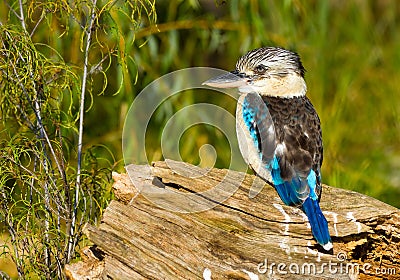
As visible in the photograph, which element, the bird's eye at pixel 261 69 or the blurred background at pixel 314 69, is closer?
the bird's eye at pixel 261 69

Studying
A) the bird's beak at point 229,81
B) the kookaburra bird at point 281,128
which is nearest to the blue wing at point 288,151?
the kookaburra bird at point 281,128

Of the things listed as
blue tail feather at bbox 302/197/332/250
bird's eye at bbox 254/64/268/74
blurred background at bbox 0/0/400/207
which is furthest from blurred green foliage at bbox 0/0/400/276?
blue tail feather at bbox 302/197/332/250

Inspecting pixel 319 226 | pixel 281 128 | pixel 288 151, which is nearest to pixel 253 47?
pixel 281 128

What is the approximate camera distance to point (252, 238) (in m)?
4.19

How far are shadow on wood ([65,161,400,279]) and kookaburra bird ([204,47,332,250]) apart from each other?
0.34 feet

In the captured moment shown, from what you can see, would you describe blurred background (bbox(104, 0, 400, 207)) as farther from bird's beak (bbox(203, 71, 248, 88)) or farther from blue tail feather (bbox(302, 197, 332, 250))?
blue tail feather (bbox(302, 197, 332, 250))

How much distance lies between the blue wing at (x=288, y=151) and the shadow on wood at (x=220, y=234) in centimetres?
10

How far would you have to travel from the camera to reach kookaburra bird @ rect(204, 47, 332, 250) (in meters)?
4.46

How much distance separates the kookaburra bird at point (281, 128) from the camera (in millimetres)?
4461

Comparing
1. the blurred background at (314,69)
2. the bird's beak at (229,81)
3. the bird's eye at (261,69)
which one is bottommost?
the blurred background at (314,69)

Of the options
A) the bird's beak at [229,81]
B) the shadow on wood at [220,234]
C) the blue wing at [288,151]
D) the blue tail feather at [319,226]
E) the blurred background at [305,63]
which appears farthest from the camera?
the blurred background at [305,63]

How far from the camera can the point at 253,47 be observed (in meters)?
6.54

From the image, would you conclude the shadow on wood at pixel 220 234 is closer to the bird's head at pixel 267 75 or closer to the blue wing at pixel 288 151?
the blue wing at pixel 288 151

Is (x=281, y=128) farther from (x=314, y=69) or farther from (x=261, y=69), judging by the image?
(x=314, y=69)
